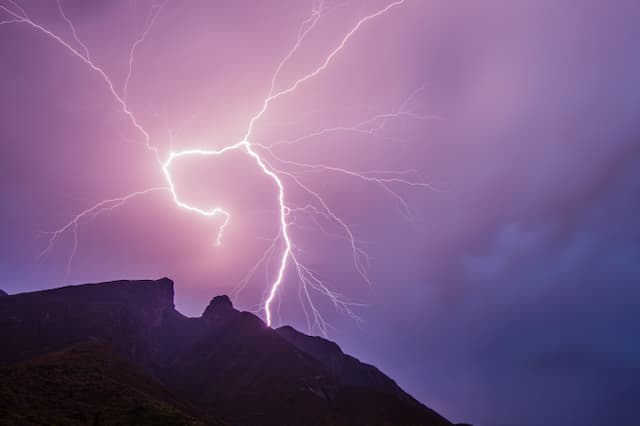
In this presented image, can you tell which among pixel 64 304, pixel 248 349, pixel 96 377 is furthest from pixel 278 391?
pixel 64 304

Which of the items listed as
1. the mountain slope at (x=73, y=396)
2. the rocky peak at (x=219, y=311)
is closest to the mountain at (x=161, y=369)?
the mountain slope at (x=73, y=396)

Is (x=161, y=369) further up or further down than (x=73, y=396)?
further up

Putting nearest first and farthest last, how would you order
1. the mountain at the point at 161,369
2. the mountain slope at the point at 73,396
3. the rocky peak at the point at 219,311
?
the mountain slope at the point at 73,396 < the mountain at the point at 161,369 < the rocky peak at the point at 219,311

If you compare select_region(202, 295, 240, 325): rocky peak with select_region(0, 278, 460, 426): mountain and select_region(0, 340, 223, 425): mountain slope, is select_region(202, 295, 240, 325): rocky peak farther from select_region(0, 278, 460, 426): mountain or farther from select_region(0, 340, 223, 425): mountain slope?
select_region(0, 340, 223, 425): mountain slope

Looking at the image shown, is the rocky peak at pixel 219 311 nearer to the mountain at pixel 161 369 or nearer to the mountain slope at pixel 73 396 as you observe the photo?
the mountain at pixel 161 369

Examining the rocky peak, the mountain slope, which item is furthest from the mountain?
the rocky peak

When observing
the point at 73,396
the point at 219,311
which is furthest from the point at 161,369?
the point at 73,396

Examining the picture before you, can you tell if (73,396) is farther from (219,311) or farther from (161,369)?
(219,311)

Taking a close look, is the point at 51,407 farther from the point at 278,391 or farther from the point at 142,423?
the point at 278,391

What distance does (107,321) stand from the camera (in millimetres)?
73500

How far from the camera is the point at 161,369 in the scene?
3233 inches

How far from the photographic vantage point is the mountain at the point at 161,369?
28547 millimetres

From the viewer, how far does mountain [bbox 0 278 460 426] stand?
2855 cm

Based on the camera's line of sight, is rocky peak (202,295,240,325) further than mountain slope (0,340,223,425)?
Yes
